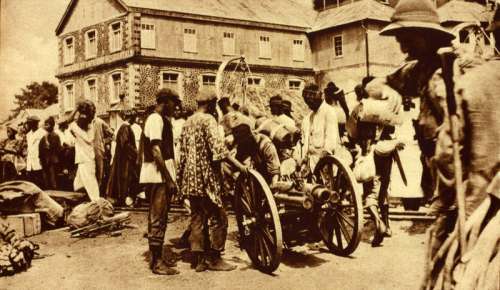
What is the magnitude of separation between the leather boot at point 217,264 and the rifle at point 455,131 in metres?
3.48

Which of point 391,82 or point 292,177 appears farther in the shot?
point 292,177

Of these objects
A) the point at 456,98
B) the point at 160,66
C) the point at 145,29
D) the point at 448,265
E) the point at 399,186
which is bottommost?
the point at 399,186

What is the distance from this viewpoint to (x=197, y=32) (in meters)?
22.8

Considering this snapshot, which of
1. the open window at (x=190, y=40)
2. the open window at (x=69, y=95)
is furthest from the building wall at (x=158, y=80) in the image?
the open window at (x=69, y=95)

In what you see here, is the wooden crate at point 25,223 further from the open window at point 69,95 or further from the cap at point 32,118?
the open window at point 69,95

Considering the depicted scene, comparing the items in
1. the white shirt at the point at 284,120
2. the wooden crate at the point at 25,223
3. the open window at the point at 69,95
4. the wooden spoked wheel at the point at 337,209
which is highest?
the open window at the point at 69,95

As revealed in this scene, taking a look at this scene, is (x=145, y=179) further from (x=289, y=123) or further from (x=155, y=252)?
(x=289, y=123)

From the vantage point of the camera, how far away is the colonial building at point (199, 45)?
857 inches

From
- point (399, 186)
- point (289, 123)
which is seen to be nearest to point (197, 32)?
point (399, 186)

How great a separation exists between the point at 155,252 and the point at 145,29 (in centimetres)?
1793

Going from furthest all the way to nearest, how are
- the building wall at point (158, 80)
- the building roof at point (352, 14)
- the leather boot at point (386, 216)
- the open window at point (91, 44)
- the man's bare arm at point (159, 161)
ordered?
the building roof at point (352, 14) → the open window at point (91, 44) → the building wall at point (158, 80) → the leather boot at point (386, 216) → the man's bare arm at point (159, 161)

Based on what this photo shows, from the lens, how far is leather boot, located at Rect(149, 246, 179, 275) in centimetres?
508

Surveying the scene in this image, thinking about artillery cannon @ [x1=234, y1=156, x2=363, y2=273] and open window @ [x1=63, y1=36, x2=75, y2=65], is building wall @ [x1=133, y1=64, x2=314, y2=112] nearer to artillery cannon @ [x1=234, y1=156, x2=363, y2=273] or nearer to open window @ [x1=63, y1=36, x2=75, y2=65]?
open window @ [x1=63, y1=36, x2=75, y2=65]

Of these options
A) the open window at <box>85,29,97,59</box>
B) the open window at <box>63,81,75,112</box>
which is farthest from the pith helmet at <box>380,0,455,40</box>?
the open window at <box>63,81,75,112</box>
